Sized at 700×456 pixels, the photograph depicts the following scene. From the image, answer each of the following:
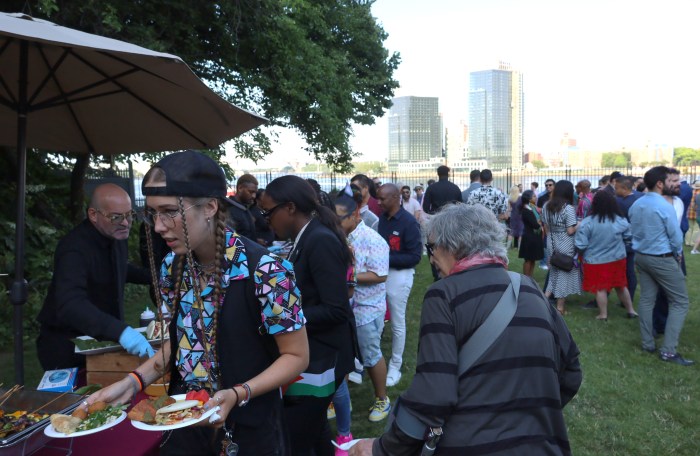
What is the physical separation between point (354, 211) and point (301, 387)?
1942mm

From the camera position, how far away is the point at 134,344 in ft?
9.30

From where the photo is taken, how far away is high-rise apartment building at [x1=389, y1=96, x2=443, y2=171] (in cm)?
10306

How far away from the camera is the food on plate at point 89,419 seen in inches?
74.8

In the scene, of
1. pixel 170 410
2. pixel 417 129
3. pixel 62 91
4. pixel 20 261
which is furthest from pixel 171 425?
pixel 417 129

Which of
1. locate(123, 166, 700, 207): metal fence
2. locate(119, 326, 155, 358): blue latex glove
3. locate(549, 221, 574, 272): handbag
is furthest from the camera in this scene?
locate(123, 166, 700, 207): metal fence

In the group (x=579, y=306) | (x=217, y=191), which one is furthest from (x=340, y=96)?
(x=217, y=191)

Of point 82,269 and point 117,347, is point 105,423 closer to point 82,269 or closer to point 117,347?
point 117,347

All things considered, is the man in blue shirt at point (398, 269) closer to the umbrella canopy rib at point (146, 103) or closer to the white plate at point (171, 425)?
the umbrella canopy rib at point (146, 103)

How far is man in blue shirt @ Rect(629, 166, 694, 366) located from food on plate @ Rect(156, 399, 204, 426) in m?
5.67

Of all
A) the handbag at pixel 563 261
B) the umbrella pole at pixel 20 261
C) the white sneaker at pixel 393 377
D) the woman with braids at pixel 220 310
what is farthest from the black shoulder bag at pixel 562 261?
the umbrella pole at pixel 20 261

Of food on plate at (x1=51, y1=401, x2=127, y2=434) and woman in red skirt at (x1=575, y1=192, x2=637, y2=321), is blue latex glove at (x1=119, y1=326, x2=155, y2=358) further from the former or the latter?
woman in red skirt at (x1=575, y1=192, x2=637, y2=321)

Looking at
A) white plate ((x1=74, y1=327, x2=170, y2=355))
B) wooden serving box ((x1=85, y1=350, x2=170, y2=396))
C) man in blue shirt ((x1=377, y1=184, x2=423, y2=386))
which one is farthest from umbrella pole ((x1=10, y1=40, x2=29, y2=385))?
man in blue shirt ((x1=377, y1=184, x2=423, y2=386))

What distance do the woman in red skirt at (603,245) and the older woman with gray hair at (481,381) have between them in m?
6.48

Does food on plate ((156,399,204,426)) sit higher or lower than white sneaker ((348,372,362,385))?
higher
